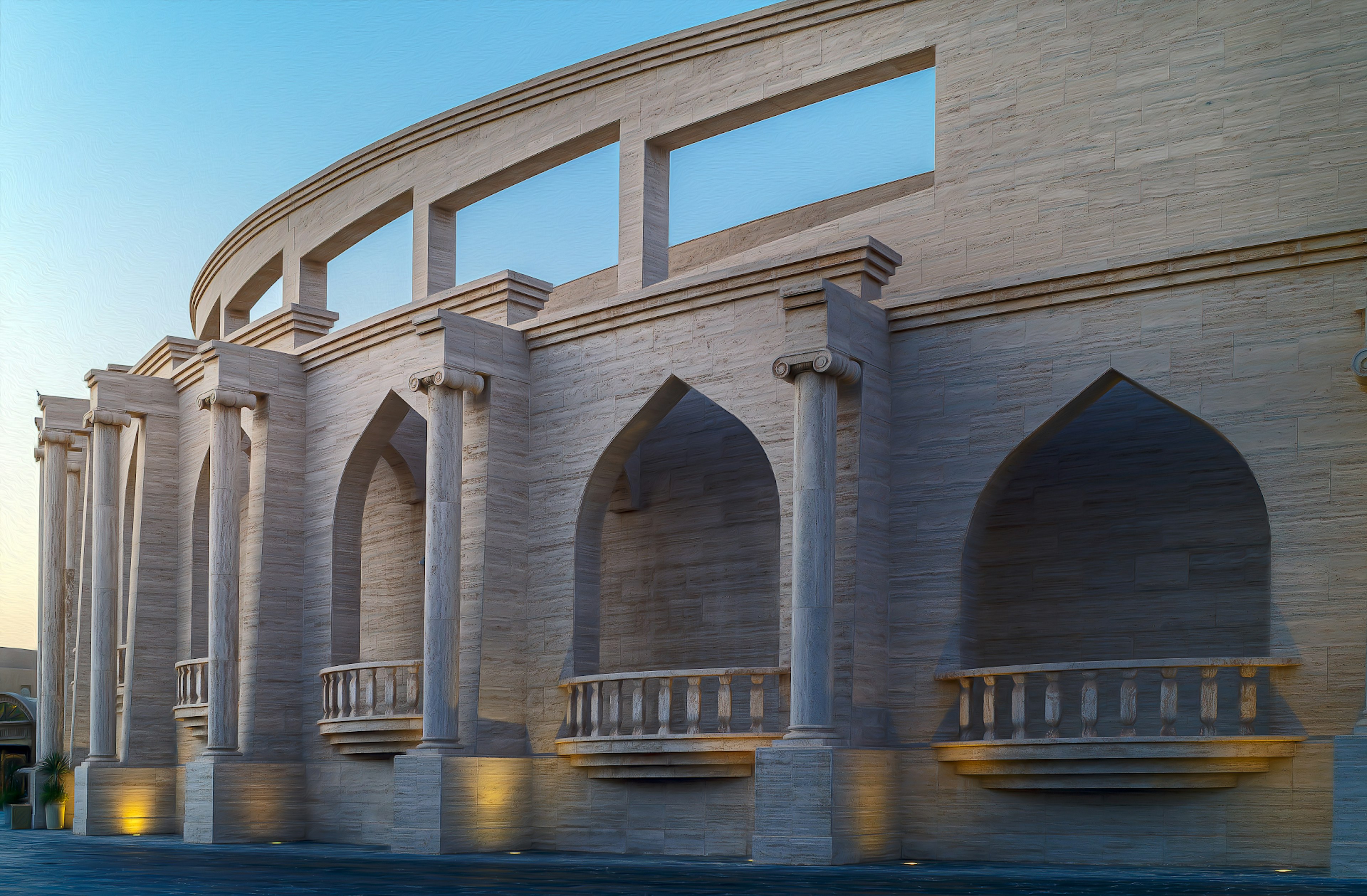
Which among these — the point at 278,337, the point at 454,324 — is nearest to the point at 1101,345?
the point at 454,324

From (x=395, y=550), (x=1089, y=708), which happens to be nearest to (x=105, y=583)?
(x=395, y=550)

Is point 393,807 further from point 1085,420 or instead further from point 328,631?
point 1085,420

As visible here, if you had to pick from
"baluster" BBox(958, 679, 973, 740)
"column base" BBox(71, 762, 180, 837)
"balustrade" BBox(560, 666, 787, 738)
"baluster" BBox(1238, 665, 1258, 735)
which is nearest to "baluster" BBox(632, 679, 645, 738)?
"balustrade" BBox(560, 666, 787, 738)

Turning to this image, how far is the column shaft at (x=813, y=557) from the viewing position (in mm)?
14469

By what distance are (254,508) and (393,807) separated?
5310 millimetres

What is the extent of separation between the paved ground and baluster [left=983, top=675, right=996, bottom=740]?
1299 mm

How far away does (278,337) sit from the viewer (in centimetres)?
2203

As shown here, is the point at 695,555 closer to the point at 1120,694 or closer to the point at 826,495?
the point at 826,495

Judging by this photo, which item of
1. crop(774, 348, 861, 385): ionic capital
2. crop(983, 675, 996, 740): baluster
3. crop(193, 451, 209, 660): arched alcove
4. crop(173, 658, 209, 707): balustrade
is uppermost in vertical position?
crop(774, 348, 861, 385): ionic capital

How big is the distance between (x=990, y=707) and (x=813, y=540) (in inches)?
93.5

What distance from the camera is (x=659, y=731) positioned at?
16219mm

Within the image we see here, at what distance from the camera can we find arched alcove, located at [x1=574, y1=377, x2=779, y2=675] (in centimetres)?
2044

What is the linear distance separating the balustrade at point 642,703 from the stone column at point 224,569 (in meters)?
5.41

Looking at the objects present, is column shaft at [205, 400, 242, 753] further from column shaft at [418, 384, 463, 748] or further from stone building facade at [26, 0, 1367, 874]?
column shaft at [418, 384, 463, 748]
